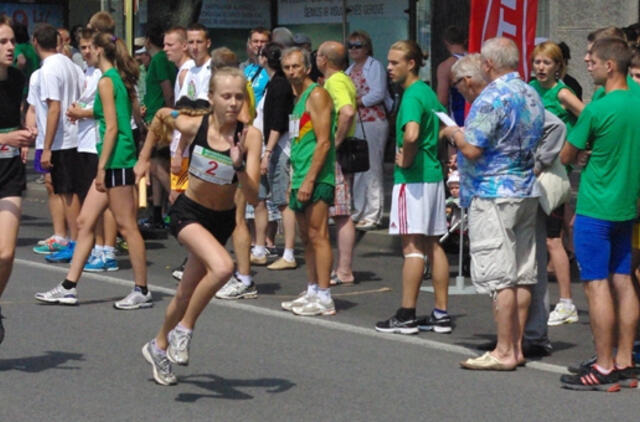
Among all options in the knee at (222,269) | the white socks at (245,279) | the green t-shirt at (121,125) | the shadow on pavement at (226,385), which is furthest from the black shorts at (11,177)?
the white socks at (245,279)

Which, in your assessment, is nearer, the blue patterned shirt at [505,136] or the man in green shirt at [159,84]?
the blue patterned shirt at [505,136]

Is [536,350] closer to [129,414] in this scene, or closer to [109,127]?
[129,414]

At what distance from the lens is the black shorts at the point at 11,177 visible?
8688mm

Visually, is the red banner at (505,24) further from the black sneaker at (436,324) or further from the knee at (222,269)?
the knee at (222,269)

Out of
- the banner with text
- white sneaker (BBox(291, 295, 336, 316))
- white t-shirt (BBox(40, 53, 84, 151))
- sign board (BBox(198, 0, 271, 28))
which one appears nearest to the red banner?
white sneaker (BBox(291, 295, 336, 316))

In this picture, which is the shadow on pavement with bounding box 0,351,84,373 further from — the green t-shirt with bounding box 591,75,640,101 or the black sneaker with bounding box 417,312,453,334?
the green t-shirt with bounding box 591,75,640,101

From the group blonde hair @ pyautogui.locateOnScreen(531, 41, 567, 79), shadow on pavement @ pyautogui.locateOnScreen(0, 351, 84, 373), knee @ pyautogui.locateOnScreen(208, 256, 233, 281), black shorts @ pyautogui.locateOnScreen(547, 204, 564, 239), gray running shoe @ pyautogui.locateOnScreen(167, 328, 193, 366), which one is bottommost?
shadow on pavement @ pyautogui.locateOnScreen(0, 351, 84, 373)

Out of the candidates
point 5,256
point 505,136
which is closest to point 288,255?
point 5,256

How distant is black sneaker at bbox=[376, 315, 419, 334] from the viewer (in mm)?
9648

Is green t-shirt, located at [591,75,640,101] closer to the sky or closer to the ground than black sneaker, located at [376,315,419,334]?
closer to the sky

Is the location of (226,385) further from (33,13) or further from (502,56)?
(33,13)

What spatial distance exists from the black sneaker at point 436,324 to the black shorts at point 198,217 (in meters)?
2.21

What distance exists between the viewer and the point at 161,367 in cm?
791

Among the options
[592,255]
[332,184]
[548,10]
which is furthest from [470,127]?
[548,10]
